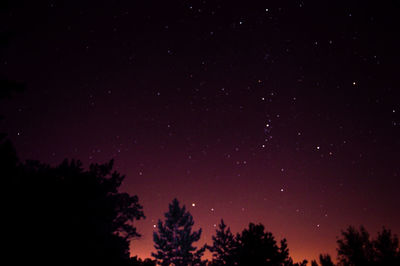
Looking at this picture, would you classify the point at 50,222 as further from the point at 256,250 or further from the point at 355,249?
the point at 355,249

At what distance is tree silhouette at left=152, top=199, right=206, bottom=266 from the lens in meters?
27.5

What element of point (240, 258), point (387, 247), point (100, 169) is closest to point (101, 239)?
point (240, 258)

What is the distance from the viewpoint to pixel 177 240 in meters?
28.5

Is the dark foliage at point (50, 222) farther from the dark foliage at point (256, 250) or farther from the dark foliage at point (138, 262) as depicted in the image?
the dark foliage at point (256, 250)

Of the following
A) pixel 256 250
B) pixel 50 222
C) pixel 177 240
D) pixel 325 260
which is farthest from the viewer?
pixel 325 260

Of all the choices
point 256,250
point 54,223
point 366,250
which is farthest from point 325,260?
point 54,223

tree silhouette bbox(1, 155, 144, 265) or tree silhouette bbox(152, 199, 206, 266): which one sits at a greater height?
tree silhouette bbox(152, 199, 206, 266)

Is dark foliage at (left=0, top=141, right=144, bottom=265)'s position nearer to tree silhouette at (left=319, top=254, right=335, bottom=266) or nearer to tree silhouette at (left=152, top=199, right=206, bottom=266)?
tree silhouette at (left=152, top=199, right=206, bottom=266)

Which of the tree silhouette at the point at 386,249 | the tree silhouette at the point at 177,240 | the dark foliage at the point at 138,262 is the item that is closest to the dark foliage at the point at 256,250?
the dark foliage at the point at 138,262

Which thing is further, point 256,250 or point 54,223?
point 256,250

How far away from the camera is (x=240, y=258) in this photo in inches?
458

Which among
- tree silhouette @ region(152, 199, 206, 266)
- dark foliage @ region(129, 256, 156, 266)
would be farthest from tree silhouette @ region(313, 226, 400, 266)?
dark foliage @ region(129, 256, 156, 266)

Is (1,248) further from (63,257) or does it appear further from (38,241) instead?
(63,257)

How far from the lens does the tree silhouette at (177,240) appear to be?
27547 millimetres
